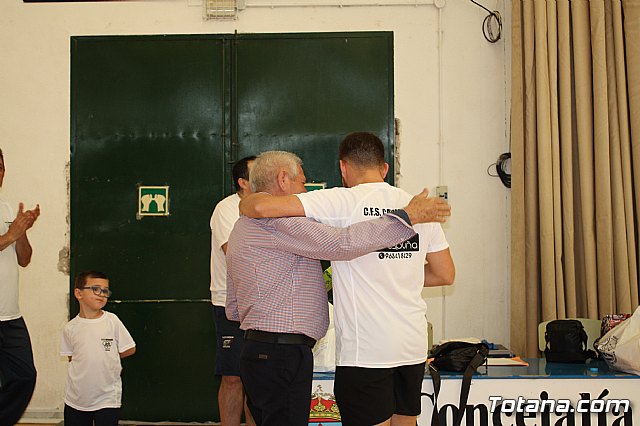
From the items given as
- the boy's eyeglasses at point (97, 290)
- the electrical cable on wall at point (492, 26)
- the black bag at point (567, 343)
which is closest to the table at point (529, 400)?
the black bag at point (567, 343)

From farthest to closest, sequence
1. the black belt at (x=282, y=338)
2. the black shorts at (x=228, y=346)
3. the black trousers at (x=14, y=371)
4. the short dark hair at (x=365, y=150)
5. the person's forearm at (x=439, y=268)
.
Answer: the black shorts at (x=228, y=346), the black trousers at (x=14, y=371), the person's forearm at (x=439, y=268), the short dark hair at (x=365, y=150), the black belt at (x=282, y=338)

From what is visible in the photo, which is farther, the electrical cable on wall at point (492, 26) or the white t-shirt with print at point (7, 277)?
the electrical cable on wall at point (492, 26)

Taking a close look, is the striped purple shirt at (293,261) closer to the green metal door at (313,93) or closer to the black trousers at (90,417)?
the black trousers at (90,417)

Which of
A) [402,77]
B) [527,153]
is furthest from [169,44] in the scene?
[527,153]

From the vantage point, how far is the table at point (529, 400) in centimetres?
399

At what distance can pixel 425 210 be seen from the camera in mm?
3049

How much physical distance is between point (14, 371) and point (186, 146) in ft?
6.92

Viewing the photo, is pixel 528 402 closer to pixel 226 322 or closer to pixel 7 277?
pixel 226 322

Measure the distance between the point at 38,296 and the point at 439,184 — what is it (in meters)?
3.19

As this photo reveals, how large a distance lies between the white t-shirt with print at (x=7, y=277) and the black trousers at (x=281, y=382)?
2115mm

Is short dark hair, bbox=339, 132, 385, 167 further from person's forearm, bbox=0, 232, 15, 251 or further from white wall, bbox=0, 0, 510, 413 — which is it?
white wall, bbox=0, 0, 510, 413

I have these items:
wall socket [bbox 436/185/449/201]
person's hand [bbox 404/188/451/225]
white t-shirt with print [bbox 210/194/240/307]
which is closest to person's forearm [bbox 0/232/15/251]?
white t-shirt with print [bbox 210/194/240/307]

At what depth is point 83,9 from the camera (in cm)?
607

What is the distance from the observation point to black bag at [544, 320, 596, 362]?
4.50m
